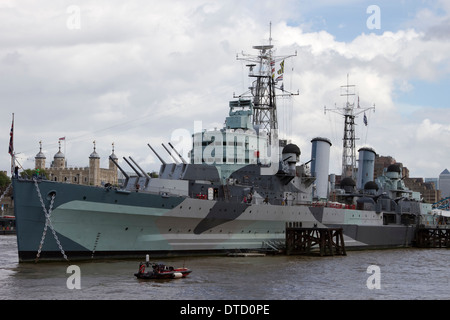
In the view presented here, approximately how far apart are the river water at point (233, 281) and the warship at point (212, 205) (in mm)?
910

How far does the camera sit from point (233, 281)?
22.2 metres

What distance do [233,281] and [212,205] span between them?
7.62 metres

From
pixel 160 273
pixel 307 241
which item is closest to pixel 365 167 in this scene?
pixel 307 241

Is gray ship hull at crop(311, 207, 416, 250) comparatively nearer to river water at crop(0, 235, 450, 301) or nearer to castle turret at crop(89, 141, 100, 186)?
river water at crop(0, 235, 450, 301)

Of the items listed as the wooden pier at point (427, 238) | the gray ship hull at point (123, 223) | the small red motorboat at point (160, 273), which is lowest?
the wooden pier at point (427, 238)

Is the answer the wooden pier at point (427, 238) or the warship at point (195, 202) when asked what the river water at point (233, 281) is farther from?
the wooden pier at point (427, 238)

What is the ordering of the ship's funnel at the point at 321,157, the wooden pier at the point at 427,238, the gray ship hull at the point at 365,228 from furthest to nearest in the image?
1. the wooden pier at the point at 427,238
2. the ship's funnel at the point at 321,157
3. the gray ship hull at the point at 365,228

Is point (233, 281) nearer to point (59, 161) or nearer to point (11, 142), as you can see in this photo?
point (11, 142)

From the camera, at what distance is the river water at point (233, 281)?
1930cm

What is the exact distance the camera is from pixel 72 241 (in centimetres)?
2541

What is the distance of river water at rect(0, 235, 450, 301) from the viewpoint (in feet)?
63.3

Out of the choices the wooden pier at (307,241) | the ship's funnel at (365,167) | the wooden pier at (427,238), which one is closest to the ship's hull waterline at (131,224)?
the wooden pier at (307,241)

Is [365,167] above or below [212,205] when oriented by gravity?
above
